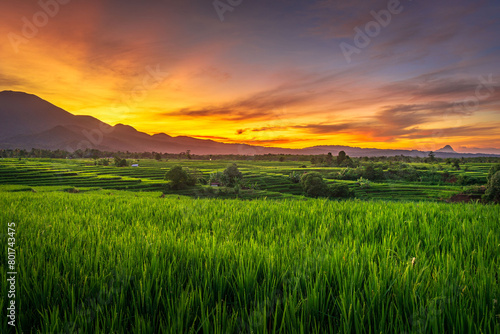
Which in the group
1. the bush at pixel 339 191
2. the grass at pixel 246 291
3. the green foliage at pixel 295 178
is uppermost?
the grass at pixel 246 291

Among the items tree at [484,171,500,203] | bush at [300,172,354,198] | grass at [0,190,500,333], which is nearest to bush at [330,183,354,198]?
bush at [300,172,354,198]

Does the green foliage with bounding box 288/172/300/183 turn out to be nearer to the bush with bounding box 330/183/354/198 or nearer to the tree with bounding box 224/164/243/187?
the bush with bounding box 330/183/354/198

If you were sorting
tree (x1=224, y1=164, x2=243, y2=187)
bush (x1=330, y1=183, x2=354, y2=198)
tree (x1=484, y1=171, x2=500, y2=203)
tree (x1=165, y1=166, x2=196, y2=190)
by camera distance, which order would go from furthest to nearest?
tree (x1=224, y1=164, x2=243, y2=187), bush (x1=330, y1=183, x2=354, y2=198), tree (x1=165, y1=166, x2=196, y2=190), tree (x1=484, y1=171, x2=500, y2=203)

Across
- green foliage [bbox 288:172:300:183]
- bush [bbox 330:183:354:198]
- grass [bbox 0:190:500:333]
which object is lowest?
bush [bbox 330:183:354:198]

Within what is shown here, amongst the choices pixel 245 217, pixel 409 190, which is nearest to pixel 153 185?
pixel 245 217

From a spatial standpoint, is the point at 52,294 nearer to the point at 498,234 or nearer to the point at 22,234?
the point at 22,234

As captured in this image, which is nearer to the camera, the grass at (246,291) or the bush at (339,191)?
the grass at (246,291)

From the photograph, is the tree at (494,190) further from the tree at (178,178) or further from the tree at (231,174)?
the tree at (178,178)

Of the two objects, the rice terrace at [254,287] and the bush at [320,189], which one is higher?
the rice terrace at [254,287]

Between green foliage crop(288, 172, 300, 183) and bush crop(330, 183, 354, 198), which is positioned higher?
green foliage crop(288, 172, 300, 183)

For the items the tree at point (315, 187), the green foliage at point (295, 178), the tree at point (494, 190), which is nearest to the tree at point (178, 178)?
the tree at point (315, 187)

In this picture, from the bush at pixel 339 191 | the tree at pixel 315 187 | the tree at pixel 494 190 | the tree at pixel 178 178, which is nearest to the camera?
the tree at pixel 494 190

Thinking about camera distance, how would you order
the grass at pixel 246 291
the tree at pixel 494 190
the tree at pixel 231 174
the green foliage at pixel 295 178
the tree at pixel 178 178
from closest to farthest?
the grass at pixel 246 291, the tree at pixel 494 190, the tree at pixel 178 178, the tree at pixel 231 174, the green foliage at pixel 295 178

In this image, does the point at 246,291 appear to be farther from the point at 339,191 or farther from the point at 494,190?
the point at 339,191
